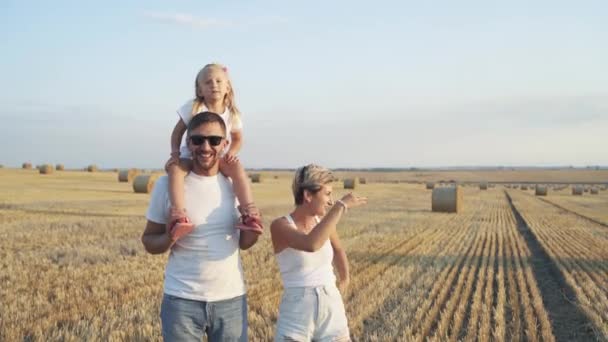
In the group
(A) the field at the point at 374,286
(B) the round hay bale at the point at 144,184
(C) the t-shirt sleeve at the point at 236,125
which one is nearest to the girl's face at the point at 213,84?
(C) the t-shirt sleeve at the point at 236,125

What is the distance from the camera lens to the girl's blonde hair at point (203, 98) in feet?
11.8

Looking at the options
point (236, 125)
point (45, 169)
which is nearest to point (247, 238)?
point (236, 125)

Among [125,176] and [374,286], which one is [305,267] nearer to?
[374,286]

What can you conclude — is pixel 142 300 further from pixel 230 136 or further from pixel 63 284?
pixel 230 136

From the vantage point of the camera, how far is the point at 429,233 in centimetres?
1602

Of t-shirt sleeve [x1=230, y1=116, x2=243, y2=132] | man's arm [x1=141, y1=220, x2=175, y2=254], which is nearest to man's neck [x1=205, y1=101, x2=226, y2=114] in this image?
t-shirt sleeve [x1=230, y1=116, x2=243, y2=132]

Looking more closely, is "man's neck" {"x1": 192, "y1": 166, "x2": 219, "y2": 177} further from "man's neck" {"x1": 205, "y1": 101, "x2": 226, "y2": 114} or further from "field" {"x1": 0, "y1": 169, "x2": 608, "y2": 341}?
"field" {"x1": 0, "y1": 169, "x2": 608, "y2": 341}

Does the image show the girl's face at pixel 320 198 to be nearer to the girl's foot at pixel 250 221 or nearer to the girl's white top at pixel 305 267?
the girl's white top at pixel 305 267

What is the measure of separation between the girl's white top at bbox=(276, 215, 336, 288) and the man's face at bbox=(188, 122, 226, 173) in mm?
680

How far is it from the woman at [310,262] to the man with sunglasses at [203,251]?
33cm

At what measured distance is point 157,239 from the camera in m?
3.00

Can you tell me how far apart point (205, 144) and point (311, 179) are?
0.71 metres

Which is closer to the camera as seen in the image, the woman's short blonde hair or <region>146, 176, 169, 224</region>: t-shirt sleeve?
<region>146, 176, 169, 224</region>: t-shirt sleeve

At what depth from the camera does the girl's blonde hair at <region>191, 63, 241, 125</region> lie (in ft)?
11.8
